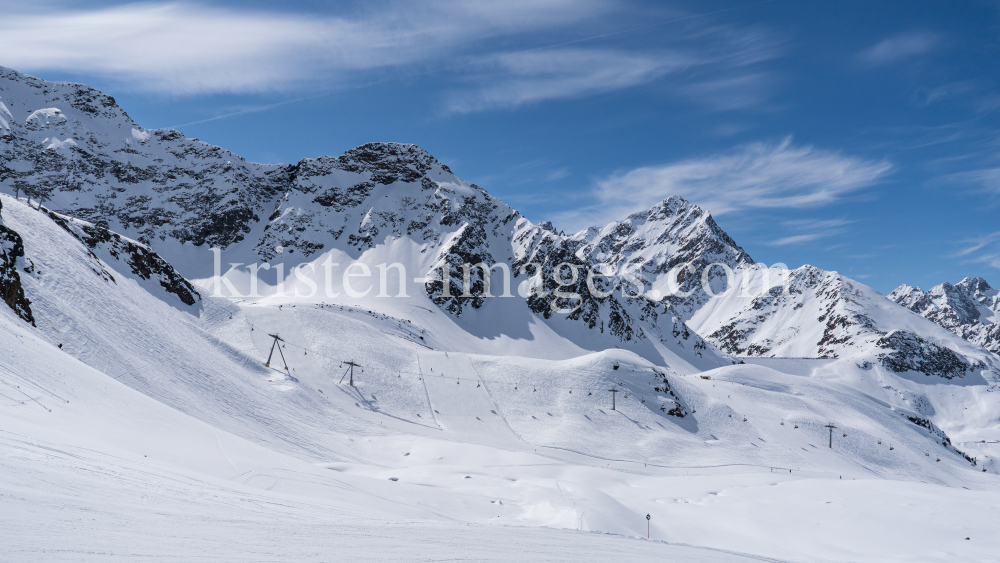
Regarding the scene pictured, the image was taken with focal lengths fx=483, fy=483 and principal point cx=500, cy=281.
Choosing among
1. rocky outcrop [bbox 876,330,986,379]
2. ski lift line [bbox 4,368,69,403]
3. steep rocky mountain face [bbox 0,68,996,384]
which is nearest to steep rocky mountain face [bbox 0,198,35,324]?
ski lift line [bbox 4,368,69,403]

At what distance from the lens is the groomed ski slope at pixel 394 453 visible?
8.68 meters

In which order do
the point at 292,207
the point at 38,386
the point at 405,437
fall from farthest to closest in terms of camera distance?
the point at 292,207 < the point at 405,437 < the point at 38,386

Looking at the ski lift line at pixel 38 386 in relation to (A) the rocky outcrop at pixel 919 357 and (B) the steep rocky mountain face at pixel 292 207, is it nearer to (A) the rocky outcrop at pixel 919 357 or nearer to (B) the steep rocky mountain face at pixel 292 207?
(B) the steep rocky mountain face at pixel 292 207

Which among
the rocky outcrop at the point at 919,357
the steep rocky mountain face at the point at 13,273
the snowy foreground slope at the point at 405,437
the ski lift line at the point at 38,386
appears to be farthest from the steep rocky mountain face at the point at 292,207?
the ski lift line at the point at 38,386

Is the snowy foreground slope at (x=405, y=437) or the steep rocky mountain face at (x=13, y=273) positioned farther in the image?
the steep rocky mountain face at (x=13, y=273)

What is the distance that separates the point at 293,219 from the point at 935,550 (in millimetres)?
162386

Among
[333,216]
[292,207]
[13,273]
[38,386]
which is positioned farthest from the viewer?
[333,216]

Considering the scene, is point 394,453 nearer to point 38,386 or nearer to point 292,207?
point 38,386

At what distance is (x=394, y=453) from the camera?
3338 centimetres

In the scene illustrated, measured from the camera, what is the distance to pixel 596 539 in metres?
11.5

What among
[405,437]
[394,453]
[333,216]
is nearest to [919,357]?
[405,437]

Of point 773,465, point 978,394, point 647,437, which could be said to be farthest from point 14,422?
point 978,394

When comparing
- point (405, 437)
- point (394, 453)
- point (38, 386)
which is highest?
point (38, 386)

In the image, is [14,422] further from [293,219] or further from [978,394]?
[978,394]
